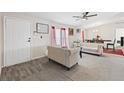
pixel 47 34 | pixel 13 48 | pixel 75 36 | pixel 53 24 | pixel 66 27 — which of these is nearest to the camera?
pixel 13 48

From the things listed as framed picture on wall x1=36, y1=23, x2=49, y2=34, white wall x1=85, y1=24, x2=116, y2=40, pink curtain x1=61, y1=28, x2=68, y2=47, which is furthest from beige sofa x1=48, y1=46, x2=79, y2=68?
white wall x1=85, y1=24, x2=116, y2=40

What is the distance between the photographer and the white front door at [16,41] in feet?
12.5

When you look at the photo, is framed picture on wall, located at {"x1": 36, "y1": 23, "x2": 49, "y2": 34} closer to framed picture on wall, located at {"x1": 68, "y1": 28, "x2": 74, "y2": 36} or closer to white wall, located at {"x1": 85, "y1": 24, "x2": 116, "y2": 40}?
framed picture on wall, located at {"x1": 68, "y1": 28, "x2": 74, "y2": 36}

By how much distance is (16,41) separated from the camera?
408 centimetres

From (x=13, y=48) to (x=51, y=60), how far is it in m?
1.79

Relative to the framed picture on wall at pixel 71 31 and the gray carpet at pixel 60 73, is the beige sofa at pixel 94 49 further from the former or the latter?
the gray carpet at pixel 60 73

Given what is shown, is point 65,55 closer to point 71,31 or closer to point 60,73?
point 60,73

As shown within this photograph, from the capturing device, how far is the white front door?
3799 millimetres

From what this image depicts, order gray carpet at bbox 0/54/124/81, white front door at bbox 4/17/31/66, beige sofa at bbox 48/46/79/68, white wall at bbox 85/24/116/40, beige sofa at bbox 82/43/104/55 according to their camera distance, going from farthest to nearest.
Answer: white wall at bbox 85/24/116/40 < beige sofa at bbox 82/43/104/55 < white front door at bbox 4/17/31/66 < beige sofa at bbox 48/46/79/68 < gray carpet at bbox 0/54/124/81

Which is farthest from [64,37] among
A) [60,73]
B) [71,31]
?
[60,73]

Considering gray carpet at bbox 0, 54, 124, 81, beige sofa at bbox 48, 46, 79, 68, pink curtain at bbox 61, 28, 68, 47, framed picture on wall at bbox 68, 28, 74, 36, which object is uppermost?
framed picture on wall at bbox 68, 28, 74, 36
